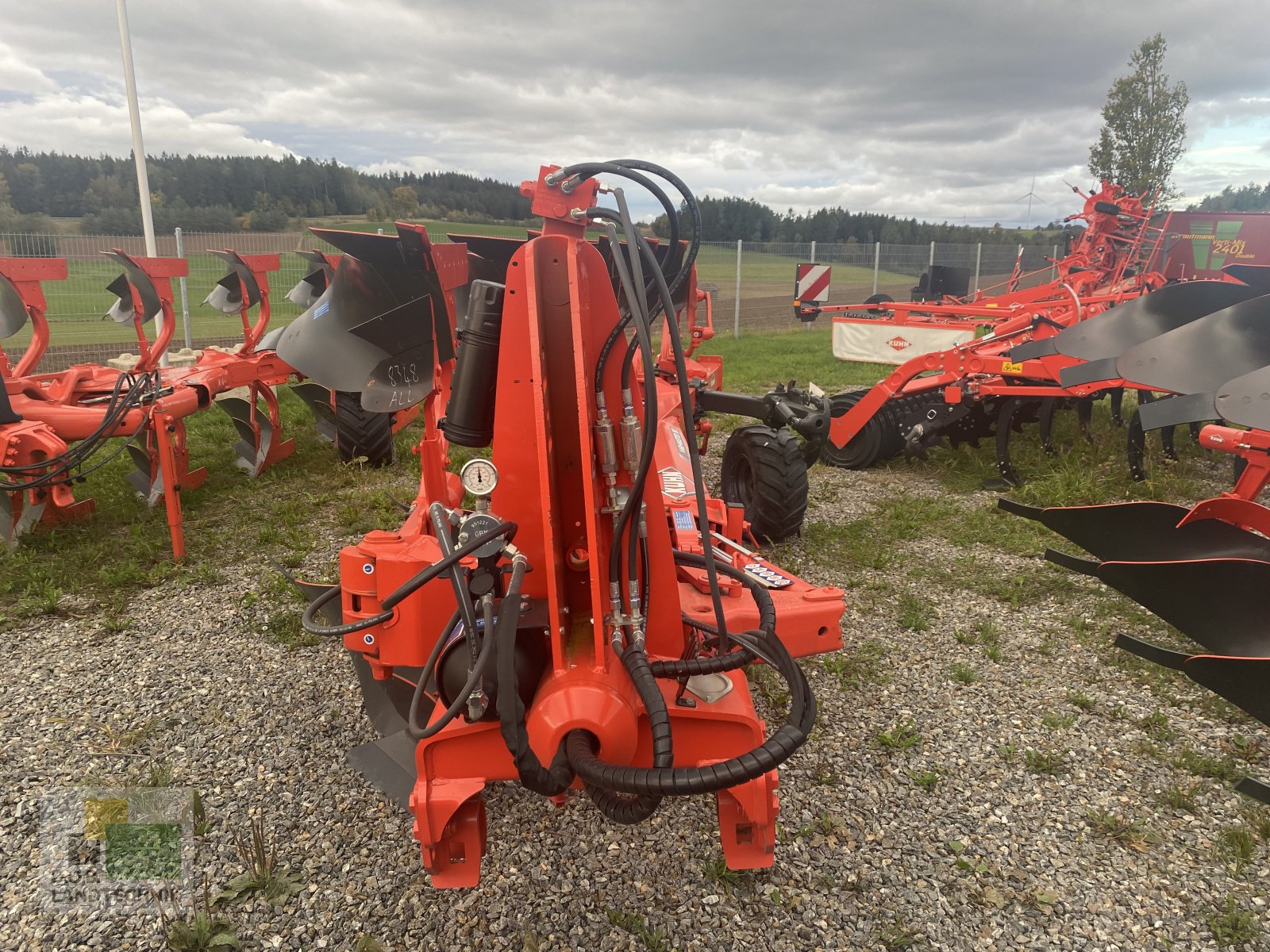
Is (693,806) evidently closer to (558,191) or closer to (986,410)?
(558,191)

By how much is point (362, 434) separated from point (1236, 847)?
244 inches

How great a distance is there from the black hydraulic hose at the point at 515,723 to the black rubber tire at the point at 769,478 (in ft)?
9.24

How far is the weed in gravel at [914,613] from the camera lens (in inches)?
154

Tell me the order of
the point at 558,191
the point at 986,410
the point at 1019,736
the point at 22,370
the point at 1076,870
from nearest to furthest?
1. the point at 558,191
2. the point at 1076,870
3. the point at 1019,736
4. the point at 22,370
5. the point at 986,410

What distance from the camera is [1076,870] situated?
7.59 feet

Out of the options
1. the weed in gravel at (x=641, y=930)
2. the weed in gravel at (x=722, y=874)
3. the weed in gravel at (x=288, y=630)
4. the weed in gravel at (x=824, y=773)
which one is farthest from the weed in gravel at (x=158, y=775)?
the weed in gravel at (x=824, y=773)

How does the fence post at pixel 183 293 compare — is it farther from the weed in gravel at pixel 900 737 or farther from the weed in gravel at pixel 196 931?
the weed in gravel at pixel 900 737

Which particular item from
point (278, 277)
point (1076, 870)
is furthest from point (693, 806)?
point (278, 277)

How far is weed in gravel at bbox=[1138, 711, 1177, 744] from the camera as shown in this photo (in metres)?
2.96

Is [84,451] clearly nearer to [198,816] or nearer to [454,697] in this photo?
[198,816]

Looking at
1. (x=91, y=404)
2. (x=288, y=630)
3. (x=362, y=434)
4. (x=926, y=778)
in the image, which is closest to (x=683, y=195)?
(x=926, y=778)

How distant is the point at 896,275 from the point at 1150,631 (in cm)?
1890

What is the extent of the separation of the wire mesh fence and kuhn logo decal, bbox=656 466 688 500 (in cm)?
153

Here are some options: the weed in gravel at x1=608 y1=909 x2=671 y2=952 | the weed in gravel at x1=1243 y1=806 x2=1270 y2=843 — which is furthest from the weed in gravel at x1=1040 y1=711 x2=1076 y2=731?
the weed in gravel at x1=608 y1=909 x2=671 y2=952
